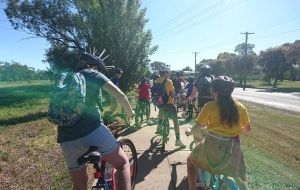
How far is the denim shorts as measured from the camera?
12.3 feet

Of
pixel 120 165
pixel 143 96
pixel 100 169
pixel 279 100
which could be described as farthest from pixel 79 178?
pixel 279 100

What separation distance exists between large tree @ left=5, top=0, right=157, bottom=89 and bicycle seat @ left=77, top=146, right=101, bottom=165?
777 inches

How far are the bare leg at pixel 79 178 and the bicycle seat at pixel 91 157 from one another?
31 cm

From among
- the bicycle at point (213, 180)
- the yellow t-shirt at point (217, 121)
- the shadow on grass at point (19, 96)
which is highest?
the yellow t-shirt at point (217, 121)

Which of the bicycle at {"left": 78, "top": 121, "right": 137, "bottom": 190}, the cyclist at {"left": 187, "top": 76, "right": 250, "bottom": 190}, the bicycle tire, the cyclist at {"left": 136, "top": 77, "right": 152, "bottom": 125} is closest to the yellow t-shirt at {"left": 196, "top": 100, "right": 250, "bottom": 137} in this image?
the cyclist at {"left": 187, "top": 76, "right": 250, "bottom": 190}

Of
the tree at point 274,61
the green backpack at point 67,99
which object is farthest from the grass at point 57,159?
the tree at point 274,61

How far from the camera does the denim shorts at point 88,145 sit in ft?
12.3

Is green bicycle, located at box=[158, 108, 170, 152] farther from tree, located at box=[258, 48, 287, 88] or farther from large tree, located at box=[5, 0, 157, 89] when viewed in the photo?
tree, located at box=[258, 48, 287, 88]

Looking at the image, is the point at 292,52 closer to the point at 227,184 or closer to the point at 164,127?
the point at 164,127

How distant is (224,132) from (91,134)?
1.37m

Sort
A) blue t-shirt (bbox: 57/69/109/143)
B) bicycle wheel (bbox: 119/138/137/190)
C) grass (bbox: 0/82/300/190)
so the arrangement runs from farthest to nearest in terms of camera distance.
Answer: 1. grass (bbox: 0/82/300/190)
2. bicycle wheel (bbox: 119/138/137/190)
3. blue t-shirt (bbox: 57/69/109/143)

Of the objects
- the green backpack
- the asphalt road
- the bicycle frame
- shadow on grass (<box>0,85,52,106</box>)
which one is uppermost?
the green backpack

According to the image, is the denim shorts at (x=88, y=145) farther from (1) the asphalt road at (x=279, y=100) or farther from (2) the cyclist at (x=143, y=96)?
(1) the asphalt road at (x=279, y=100)

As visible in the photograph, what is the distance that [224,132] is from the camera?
4.13 metres
